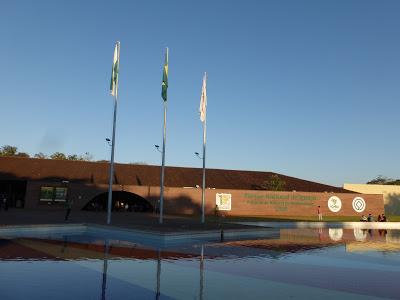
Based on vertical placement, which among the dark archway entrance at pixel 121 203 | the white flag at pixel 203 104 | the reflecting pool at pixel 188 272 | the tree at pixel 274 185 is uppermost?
the white flag at pixel 203 104

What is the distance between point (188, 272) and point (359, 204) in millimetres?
50671

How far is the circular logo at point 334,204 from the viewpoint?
56.0 meters

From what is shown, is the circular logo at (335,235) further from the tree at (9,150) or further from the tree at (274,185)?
the tree at (9,150)

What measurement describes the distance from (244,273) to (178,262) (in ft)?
7.90

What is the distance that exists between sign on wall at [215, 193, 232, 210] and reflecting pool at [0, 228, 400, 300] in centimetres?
3273

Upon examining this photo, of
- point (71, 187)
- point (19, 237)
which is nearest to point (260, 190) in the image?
point (71, 187)

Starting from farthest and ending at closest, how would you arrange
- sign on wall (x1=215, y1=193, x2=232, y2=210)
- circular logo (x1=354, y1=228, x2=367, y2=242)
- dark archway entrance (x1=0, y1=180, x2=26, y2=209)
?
sign on wall (x1=215, y1=193, x2=232, y2=210)
dark archway entrance (x1=0, y1=180, x2=26, y2=209)
circular logo (x1=354, y1=228, x2=367, y2=242)

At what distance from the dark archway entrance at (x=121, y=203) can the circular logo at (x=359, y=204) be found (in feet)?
86.1

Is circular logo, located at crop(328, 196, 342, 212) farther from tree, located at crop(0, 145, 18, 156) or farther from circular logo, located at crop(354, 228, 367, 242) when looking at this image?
tree, located at crop(0, 145, 18, 156)

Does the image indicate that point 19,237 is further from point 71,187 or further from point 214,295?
point 71,187

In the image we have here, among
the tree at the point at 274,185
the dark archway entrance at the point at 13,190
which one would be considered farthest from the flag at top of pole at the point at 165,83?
the tree at the point at 274,185

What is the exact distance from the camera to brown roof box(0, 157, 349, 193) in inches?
1986

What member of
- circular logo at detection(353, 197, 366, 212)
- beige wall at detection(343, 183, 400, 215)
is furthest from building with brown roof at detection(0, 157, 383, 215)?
beige wall at detection(343, 183, 400, 215)

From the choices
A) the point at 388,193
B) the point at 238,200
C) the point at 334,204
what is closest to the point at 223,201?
the point at 238,200
